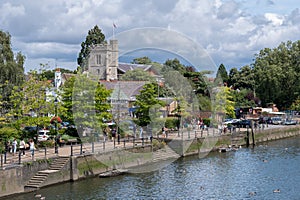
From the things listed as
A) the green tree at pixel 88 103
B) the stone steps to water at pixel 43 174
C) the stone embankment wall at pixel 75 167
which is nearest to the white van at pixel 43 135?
the green tree at pixel 88 103

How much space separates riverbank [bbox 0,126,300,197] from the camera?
34.4 metres

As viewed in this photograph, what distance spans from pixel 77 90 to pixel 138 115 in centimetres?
940

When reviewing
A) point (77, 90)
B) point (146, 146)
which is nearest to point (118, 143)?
point (146, 146)

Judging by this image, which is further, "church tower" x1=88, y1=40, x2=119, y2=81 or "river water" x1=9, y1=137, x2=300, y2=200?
"church tower" x1=88, y1=40, x2=119, y2=81

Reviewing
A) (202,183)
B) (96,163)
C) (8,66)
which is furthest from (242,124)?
(96,163)

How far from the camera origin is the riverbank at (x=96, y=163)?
113ft

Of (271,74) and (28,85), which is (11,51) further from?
(271,74)

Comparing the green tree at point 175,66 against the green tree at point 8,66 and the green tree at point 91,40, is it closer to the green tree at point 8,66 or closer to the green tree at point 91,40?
the green tree at point 8,66

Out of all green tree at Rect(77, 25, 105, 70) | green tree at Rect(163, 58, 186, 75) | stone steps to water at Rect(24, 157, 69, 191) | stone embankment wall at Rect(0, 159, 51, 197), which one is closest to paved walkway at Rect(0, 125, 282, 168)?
stone embankment wall at Rect(0, 159, 51, 197)

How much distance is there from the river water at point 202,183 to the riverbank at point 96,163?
94 cm

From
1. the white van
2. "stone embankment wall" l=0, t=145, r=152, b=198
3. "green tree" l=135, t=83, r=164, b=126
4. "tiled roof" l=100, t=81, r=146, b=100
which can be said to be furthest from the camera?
"green tree" l=135, t=83, r=164, b=126

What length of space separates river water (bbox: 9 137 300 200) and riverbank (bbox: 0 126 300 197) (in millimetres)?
937

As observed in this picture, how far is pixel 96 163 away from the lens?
41.7 m

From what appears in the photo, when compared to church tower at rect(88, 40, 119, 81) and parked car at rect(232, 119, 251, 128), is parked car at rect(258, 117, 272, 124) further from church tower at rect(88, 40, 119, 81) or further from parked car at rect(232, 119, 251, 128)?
church tower at rect(88, 40, 119, 81)
